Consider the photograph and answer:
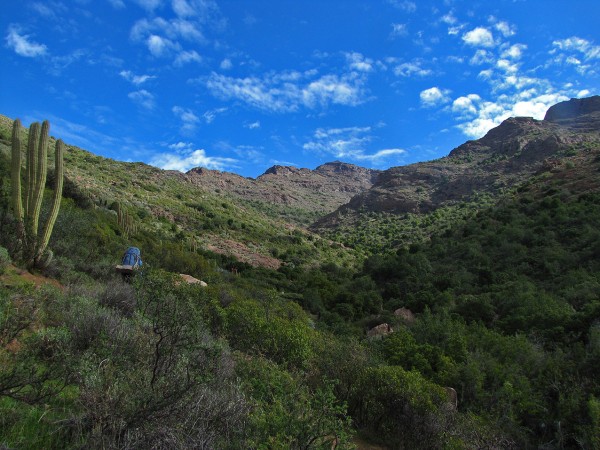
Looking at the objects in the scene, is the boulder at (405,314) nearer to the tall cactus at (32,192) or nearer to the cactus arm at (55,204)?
the cactus arm at (55,204)

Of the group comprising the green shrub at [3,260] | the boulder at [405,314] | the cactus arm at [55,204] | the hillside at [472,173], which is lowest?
the boulder at [405,314]

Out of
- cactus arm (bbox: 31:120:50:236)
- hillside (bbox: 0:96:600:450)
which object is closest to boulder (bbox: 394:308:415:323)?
hillside (bbox: 0:96:600:450)

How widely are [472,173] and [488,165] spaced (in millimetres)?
3886

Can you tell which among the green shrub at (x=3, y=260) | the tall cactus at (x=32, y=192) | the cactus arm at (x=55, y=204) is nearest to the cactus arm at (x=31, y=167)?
the tall cactus at (x=32, y=192)

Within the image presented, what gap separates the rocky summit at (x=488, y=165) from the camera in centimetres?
6006

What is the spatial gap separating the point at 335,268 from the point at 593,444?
31.1 meters

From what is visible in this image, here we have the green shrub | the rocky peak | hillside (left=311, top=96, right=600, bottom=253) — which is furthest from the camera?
the rocky peak

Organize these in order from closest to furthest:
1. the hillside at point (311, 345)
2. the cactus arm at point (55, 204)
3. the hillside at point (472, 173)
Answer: the hillside at point (311, 345) < the cactus arm at point (55, 204) < the hillside at point (472, 173)

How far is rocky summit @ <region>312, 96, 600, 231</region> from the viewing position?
60062mm

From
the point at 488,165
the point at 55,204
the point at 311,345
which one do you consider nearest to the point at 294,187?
the point at 488,165

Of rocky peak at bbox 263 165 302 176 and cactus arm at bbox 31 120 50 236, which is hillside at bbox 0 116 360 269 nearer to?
cactus arm at bbox 31 120 50 236

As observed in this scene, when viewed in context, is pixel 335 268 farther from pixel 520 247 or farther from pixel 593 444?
pixel 593 444

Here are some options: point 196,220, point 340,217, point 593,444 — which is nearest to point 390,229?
point 340,217

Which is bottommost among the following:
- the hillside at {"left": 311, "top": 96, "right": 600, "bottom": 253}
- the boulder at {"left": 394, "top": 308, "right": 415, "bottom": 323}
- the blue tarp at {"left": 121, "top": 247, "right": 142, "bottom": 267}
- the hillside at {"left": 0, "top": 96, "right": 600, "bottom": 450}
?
the boulder at {"left": 394, "top": 308, "right": 415, "bottom": 323}
